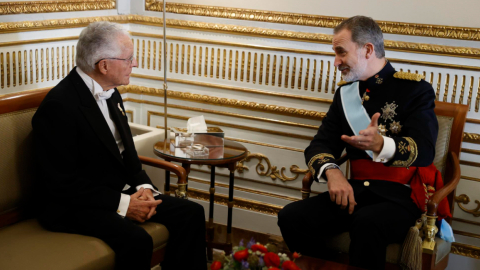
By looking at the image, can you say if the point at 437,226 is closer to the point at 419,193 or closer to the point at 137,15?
the point at 419,193

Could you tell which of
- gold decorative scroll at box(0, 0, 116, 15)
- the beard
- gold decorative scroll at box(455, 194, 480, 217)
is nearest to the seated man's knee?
the beard

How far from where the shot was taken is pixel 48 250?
1815mm

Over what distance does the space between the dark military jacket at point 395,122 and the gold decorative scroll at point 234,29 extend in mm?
406

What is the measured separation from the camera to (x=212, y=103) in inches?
124

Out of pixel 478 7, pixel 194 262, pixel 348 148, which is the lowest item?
pixel 194 262

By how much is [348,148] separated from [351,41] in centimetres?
45

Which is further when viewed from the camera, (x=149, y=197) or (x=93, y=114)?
(x=149, y=197)

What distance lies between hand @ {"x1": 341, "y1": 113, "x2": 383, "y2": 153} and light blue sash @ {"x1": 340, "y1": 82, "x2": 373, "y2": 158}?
0.84 feet

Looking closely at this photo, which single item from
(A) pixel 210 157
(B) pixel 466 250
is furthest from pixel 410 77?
(B) pixel 466 250

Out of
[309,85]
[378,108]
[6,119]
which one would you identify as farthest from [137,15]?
[378,108]

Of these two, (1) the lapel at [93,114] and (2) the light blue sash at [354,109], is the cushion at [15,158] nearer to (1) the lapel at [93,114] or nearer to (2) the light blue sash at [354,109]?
(1) the lapel at [93,114]

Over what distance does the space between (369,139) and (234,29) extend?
1258 mm

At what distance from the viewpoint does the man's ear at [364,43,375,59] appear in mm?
2301

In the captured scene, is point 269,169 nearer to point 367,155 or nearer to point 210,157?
point 210,157
